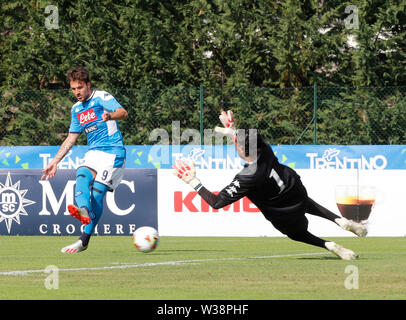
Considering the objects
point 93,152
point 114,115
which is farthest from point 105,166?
point 114,115

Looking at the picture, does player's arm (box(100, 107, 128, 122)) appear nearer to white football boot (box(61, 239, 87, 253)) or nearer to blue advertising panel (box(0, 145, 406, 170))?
white football boot (box(61, 239, 87, 253))

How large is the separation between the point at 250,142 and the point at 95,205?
2774mm

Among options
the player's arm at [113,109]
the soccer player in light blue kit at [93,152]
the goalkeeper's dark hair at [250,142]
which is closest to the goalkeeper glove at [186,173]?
the goalkeeper's dark hair at [250,142]

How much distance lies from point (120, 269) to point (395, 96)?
12.7 metres

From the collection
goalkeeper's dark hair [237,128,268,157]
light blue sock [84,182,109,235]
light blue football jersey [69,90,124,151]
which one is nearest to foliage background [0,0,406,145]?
light blue football jersey [69,90,124,151]

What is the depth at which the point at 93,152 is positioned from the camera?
12.5 meters

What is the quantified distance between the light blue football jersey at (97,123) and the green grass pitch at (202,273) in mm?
1553

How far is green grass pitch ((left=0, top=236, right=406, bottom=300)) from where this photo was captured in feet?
26.5

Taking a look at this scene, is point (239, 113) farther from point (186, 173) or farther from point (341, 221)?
point (186, 173)

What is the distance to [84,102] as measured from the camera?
12547 mm

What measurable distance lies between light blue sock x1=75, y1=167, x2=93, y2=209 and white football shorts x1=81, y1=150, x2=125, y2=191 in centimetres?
12

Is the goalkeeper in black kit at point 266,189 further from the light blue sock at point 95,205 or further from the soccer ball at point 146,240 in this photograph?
the light blue sock at point 95,205

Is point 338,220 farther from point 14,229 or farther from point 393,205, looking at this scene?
point 14,229
